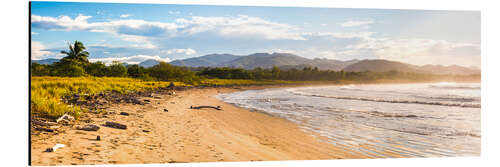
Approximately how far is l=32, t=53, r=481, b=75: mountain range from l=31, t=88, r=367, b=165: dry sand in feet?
4.05

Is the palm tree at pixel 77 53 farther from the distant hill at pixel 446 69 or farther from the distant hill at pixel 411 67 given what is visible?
the distant hill at pixel 446 69

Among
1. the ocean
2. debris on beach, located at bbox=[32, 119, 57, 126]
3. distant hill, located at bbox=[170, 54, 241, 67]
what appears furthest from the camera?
distant hill, located at bbox=[170, 54, 241, 67]

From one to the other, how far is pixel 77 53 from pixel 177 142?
7.67ft

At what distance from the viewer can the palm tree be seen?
492 centimetres

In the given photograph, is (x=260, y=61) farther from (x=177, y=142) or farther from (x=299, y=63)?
(x=177, y=142)

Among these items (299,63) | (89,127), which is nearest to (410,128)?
(299,63)

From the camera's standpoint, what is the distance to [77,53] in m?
4.98

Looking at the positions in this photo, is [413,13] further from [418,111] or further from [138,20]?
[138,20]

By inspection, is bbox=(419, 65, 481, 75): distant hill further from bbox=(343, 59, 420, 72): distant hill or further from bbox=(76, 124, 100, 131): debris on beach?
bbox=(76, 124, 100, 131): debris on beach

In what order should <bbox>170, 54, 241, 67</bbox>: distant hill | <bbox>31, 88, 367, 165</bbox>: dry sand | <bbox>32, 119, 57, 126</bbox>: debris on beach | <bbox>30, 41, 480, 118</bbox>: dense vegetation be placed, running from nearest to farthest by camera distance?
<bbox>31, 88, 367, 165</bbox>: dry sand, <bbox>32, 119, 57, 126</bbox>: debris on beach, <bbox>30, 41, 480, 118</bbox>: dense vegetation, <bbox>170, 54, 241, 67</bbox>: distant hill

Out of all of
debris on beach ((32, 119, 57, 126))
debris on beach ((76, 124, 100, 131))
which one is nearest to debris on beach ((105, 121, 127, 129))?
debris on beach ((76, 124, 100, 131))

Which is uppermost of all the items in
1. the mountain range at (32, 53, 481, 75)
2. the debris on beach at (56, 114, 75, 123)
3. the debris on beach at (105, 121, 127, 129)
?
the mountain range at (32, 53, 481, 75)

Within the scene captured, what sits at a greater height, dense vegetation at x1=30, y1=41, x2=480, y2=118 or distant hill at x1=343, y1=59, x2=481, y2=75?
distant hill at x1=343, y1=59, x2=481, y2=75
